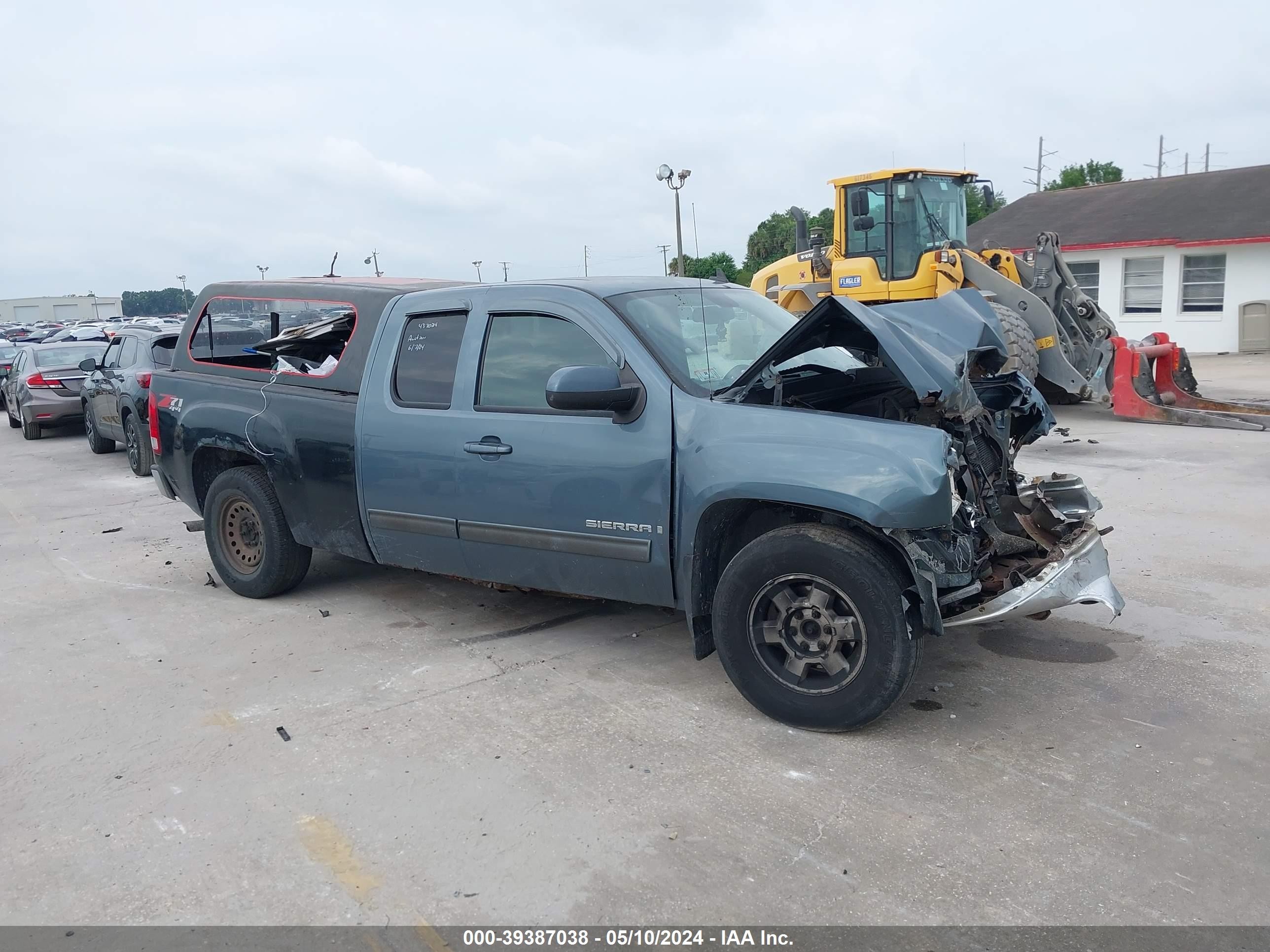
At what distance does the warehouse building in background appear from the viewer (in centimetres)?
2331

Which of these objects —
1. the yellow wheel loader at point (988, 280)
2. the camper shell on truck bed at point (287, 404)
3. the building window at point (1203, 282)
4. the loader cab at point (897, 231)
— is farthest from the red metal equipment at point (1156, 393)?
the building window at point (1203, 282)

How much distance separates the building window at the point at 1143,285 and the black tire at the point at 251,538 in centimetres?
2422

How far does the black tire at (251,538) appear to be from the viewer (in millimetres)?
6328

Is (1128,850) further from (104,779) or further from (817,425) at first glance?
(104,779)

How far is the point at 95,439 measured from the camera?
1429cm

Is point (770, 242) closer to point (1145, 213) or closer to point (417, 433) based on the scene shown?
point (1145, 213)

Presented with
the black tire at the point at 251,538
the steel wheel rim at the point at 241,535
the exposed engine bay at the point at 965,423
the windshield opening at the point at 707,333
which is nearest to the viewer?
the exposed engine bay at the point at 965,423

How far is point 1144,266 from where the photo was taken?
2516 cm

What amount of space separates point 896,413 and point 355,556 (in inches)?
124

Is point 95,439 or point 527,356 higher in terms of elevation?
point 527,356

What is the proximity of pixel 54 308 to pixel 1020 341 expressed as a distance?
155 meters

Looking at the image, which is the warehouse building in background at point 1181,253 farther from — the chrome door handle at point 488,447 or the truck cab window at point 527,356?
the chrome door handle at point 488,447

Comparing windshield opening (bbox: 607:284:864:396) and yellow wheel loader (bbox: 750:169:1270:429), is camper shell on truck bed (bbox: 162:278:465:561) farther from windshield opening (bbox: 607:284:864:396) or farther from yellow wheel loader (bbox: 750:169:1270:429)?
yellow wheel loader (bbox: 750:169:1270:429)

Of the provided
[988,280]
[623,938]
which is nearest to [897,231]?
[988,280]
